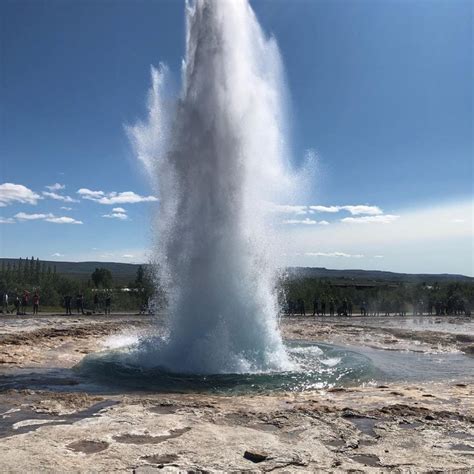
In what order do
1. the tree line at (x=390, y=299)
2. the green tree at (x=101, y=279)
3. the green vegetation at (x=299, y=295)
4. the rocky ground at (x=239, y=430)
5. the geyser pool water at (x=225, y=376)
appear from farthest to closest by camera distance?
the green tree at (x=101, y=279) → the tree line at (x=390, y=299) → the green vegetation at (x=299, y=295) → the geyser pool water at (x=225, y=376) → the rocky ground at (x=239, y=430)

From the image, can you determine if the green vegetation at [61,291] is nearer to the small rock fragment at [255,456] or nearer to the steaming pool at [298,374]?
the steaming pool at [298,374]

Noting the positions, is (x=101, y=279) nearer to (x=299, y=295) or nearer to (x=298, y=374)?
(x=299, y=295)

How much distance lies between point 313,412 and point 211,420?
4.92ft

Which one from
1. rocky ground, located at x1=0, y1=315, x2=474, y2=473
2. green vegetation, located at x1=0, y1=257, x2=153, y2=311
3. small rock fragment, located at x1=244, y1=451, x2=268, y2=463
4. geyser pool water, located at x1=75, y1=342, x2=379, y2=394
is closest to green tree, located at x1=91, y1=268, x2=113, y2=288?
green vegetation, located at x1=0, y1=257, x2=153, y2=311

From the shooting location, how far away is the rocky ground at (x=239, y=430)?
5223mm

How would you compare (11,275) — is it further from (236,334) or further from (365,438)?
(365,438)

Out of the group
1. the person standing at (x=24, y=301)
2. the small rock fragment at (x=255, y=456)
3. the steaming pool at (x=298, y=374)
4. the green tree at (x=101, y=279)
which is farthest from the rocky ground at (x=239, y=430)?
the green tree at (x=101, y=279)

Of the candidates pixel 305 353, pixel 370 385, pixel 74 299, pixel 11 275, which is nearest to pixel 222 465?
pixel 370 385

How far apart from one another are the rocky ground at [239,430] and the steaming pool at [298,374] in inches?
27.5

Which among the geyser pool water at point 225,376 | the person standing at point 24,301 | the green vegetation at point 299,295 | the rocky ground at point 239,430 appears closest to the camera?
the rocky ground at point 239,430

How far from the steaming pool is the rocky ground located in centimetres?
Answer: 70

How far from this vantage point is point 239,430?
645cm

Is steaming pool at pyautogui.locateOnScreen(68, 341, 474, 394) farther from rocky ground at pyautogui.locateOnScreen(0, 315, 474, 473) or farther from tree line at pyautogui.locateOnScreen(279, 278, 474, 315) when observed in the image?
tree line at pyautogui.locateOnScreen(279, 278, 474, 315)

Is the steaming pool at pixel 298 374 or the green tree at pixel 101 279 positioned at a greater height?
the green tree at pixel 101 279
